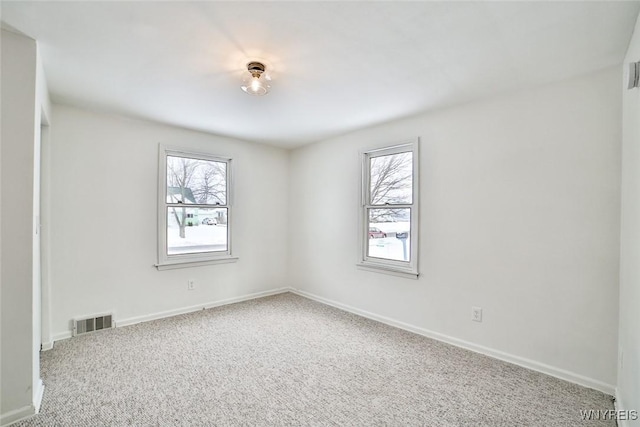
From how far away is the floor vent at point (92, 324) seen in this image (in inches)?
124

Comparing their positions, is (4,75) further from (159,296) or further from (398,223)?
(398,223)

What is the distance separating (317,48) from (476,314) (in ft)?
8.61

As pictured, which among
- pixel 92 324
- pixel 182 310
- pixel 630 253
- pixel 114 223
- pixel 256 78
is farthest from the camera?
pixel 182 310

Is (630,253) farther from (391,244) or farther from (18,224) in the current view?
(18,224)

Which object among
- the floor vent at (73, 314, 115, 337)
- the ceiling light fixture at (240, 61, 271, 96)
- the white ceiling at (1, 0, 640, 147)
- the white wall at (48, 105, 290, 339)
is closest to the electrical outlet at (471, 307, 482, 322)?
the white ceiling at (1, 0, 640, 147)

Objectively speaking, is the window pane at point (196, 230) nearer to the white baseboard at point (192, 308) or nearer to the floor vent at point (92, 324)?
the white baseboard at point (192, 308)

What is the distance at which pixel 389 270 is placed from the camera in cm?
359

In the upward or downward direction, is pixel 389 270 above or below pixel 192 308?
above

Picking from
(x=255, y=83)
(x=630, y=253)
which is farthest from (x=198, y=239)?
(x=630, y=253)

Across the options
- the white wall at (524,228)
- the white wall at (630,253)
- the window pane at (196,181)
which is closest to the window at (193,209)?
the window pane at (196,181)

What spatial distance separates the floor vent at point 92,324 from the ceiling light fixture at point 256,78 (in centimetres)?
287

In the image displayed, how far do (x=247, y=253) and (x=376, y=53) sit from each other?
10.9 ft

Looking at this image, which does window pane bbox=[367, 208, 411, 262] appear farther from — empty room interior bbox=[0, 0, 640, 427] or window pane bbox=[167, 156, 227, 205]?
window pane bbox=[167, 156, 227, 205]

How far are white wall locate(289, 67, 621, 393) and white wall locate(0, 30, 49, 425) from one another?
3.08 m
